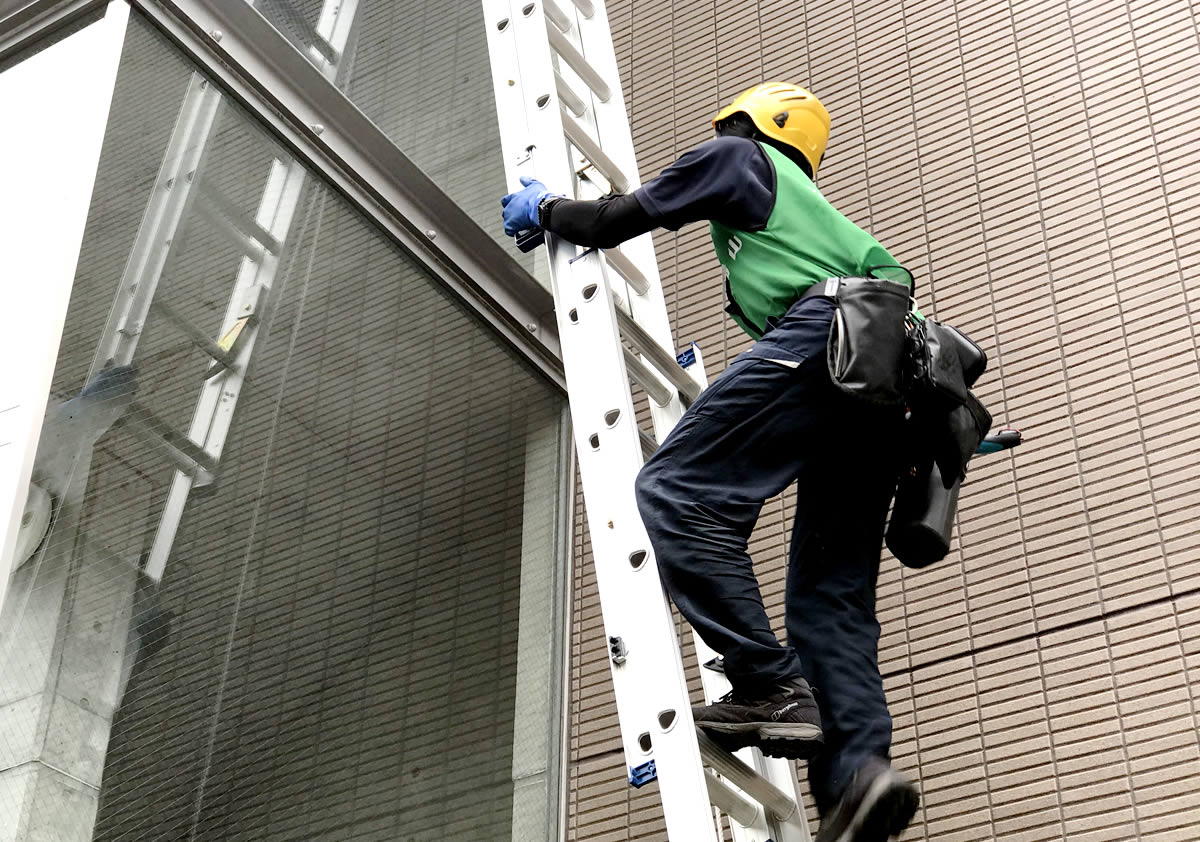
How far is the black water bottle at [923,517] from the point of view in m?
2.91

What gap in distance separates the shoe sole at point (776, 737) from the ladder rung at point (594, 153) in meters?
1.52

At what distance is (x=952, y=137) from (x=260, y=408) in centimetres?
223

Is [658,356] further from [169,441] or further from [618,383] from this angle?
[169,441]

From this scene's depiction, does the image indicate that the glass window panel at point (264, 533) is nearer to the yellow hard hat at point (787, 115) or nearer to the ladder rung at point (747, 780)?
the ladder rung at point (747, 780)

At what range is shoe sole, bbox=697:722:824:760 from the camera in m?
2.59

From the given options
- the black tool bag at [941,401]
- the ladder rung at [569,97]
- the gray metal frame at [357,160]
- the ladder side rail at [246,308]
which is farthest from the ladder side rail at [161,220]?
the black tool bag at [941,401]

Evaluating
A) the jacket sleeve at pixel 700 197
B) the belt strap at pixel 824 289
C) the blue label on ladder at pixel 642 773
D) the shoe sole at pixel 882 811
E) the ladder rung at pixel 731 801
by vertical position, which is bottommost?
the shoe sole at pixel 882 811

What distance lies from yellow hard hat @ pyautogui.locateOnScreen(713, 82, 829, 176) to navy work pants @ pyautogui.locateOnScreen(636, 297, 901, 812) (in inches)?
18.9

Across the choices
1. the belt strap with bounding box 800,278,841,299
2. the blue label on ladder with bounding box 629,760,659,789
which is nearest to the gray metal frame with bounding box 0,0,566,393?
the belt strap with bounding box 800,278,841,299

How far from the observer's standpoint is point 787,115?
325 cm

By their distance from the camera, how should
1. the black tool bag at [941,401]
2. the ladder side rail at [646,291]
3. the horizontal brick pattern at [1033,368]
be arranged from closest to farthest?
the black tool bag at [941,401] → the ladder side rail at [646,291] → the horizontal brick pattern at [1033,368]

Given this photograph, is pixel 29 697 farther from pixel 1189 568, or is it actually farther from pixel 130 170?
pixel 1189 568

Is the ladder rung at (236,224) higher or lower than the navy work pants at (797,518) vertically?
higher

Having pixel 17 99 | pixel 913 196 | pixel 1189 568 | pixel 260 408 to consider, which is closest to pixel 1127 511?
pixel 1189 568
